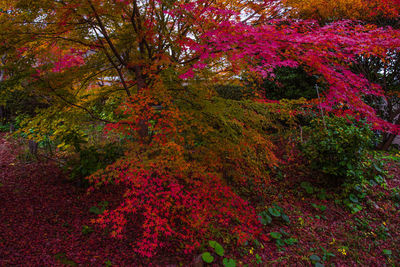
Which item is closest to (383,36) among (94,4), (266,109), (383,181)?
(266,109)

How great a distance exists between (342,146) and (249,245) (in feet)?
10.3

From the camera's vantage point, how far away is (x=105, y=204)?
14.3 feet

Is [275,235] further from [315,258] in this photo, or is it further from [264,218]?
[315,258]

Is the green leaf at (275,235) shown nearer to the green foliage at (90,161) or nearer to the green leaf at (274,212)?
the green leaf at (274,212)

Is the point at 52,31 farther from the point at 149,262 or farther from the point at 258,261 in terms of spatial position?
the point at 258,261

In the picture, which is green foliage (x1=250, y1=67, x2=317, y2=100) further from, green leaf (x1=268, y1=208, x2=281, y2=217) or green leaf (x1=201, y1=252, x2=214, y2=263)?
green leaf (x1=201, y1=252, x2=214, y2=263)

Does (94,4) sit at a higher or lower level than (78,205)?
higher

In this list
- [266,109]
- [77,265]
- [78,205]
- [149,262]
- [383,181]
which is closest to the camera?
[77,265]

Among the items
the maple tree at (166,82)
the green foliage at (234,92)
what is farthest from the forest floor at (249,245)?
the green foliage at (234,92)

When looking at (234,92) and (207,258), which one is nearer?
(207,258)

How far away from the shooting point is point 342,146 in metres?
4.95

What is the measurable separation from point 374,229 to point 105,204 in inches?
221

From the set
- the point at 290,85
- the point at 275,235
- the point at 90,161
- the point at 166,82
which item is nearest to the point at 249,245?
the point at 275,235

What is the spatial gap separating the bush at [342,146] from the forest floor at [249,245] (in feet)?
2.39
